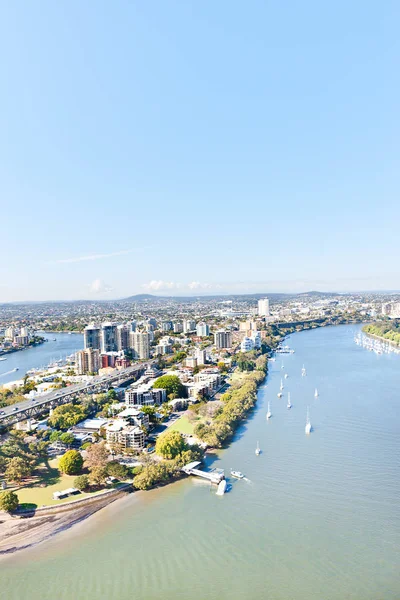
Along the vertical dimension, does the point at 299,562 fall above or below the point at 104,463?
below

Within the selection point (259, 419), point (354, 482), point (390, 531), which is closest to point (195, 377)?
point (259, 419)

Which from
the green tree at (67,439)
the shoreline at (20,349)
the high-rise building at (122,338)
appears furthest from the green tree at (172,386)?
the shoreline at (20,349)

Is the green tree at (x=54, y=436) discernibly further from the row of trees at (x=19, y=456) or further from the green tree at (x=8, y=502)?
the green tree at (x=8, y=502)

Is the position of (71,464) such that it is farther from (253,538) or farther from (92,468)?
(253,538)

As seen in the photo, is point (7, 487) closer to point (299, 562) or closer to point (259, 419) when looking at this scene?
point (299, 562)

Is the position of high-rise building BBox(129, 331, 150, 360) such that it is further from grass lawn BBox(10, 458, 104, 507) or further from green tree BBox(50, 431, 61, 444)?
grass lawn BBox(10, 458, 104, 507)

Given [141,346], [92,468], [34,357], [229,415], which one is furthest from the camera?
[34,357]

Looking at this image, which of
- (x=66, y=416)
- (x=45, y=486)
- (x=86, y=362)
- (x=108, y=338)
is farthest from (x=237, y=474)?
(x=108, y=338)
